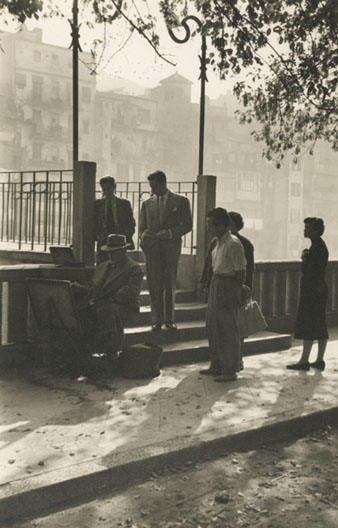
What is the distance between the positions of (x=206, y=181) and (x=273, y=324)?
2.83m

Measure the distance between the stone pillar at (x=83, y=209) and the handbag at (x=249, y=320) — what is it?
282cm

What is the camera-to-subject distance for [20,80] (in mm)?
66250

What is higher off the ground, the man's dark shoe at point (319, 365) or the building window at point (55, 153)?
the building window at point (55, 153)

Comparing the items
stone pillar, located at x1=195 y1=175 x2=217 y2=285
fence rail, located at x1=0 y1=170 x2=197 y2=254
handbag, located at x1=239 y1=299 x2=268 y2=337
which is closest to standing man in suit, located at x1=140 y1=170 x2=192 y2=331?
handbag, located at x1=239 y1=299 x2=268 y2=337

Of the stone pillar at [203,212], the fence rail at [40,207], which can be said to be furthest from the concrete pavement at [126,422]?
the fence rail at [40,207]

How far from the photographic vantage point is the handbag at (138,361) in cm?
796

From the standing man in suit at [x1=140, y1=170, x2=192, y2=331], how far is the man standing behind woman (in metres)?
1.14

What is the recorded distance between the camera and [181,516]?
4301 millimetres

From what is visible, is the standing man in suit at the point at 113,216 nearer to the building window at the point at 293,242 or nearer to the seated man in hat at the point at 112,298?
the seated man in hat at the point at 112,298

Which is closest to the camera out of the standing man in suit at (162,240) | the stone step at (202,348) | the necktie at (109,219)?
the stone step at (202,348)

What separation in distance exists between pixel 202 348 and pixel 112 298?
1.90m

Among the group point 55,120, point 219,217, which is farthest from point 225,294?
point 55,120

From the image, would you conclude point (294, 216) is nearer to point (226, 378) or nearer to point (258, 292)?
point (258, 292)

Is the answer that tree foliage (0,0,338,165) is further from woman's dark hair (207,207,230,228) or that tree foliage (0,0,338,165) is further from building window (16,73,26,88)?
building window (16,73,26,88)
